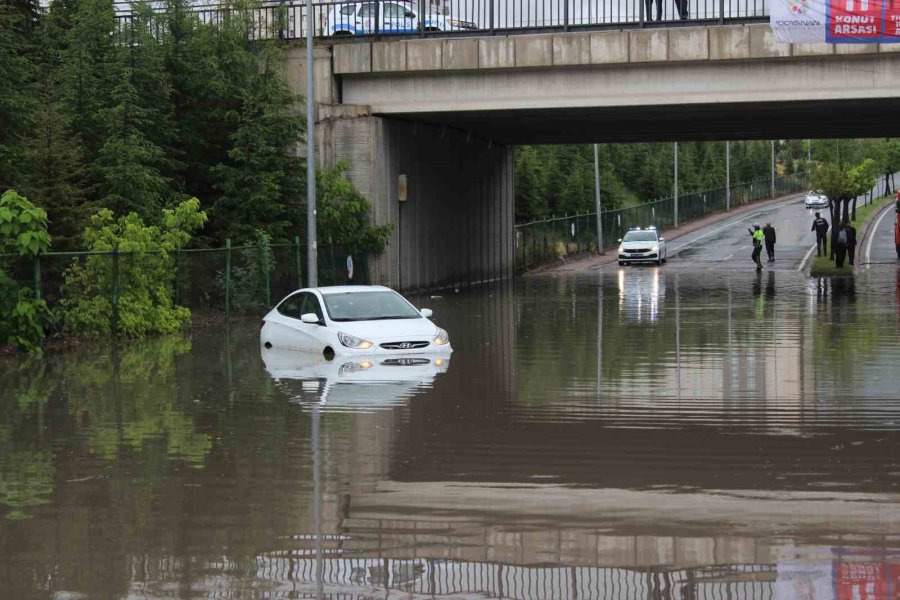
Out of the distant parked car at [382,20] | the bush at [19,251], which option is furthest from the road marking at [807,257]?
the bush at [19,251]

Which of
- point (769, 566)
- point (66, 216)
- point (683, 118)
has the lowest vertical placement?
point (769, 566)

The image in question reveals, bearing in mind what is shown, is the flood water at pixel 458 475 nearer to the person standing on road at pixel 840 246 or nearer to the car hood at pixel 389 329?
the car hood at pixel 389 329

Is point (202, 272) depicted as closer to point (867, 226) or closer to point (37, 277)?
point (37, 277)

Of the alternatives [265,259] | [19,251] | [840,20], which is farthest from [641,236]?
[19,251]

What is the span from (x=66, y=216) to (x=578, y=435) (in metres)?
17.0

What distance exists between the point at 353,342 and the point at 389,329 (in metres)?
0.56

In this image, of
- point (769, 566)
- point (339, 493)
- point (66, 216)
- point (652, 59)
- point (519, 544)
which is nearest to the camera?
point (769, 566)

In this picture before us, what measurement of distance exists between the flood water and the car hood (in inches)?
→ 18.3

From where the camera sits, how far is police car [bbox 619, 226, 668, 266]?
200 feet

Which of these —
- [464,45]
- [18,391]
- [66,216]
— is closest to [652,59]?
[464,45]

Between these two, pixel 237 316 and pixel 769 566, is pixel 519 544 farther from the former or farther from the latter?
pixel 237 316

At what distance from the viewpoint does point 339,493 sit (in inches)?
394

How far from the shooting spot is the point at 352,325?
19.5m

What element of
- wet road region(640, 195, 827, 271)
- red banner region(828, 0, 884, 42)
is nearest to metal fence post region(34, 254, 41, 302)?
red banner region(828, 0, 884, 42)
